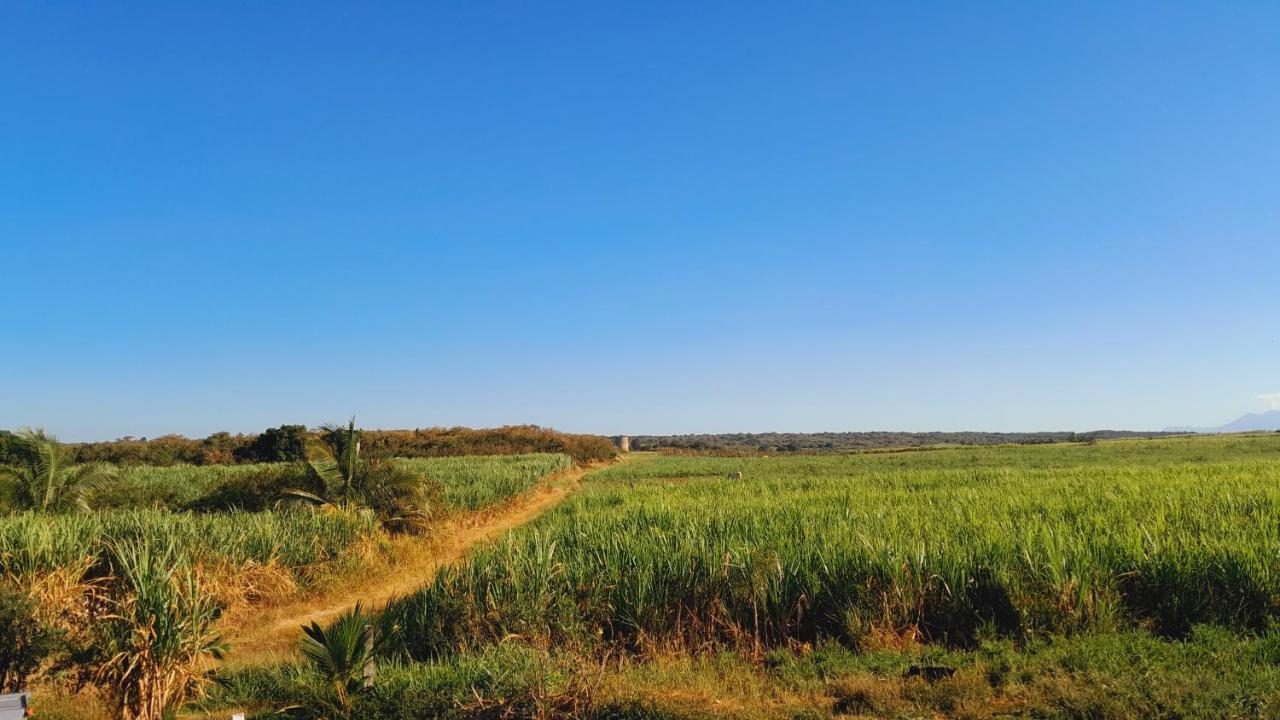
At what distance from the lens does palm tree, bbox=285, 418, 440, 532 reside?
1569 cm

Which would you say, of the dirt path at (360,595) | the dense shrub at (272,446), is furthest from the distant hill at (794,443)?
the dirt path at (360,595)

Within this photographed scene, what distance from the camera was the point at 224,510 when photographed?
16875 millimetres

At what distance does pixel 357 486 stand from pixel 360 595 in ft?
15.0

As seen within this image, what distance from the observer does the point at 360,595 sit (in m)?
12.0

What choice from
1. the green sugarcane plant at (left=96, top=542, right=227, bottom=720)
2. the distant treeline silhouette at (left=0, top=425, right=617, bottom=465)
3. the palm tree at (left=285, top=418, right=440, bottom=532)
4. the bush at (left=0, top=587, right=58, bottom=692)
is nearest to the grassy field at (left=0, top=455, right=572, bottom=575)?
the palm tree at (left=285, top=418, right=440, bottom=532)

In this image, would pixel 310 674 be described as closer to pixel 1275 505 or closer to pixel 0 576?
pixel 0 576

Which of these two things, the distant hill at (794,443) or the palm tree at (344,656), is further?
the distant hill at (794,443)

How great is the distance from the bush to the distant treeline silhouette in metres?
40.0

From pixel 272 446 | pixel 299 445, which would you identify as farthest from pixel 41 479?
pixel 272 446

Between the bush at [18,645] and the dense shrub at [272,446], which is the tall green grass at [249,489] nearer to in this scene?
the bush at [18,645]

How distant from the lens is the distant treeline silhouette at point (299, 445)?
4916 cm

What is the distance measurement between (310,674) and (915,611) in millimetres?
6408

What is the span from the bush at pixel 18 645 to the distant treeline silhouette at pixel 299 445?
39966 mm

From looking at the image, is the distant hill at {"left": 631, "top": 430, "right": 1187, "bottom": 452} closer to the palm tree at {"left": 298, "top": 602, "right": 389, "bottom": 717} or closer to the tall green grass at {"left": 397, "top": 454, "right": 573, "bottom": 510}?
the tall green grass at {"left": 397, "top": 454, "right": 573, "bottom": 510}
